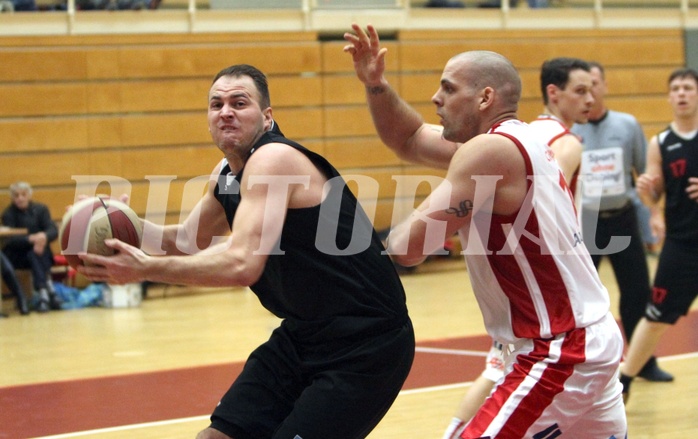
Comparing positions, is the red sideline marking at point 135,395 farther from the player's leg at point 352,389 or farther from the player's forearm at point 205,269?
the player's forearm at point 205,269

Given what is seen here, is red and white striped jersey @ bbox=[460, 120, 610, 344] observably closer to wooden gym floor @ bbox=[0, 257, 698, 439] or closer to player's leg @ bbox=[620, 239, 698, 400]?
wooden gym floor @ bbox=[0, 257, 698, 439]

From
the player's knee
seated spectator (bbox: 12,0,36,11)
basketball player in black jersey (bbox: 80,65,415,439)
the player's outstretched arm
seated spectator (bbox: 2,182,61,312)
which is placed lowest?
seated spectator (bbox: 2,182,61,312)

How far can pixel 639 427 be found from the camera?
5672 millimetres

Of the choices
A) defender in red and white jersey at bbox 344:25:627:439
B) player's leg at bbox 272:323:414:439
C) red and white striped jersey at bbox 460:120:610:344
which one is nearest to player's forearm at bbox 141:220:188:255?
player's leg at bbox 272:323:414:439

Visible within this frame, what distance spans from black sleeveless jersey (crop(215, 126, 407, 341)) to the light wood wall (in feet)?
26.6

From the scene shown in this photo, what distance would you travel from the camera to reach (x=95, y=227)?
3264 millimetres

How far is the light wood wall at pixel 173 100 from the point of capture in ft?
38.9

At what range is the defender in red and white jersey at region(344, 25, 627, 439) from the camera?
10.3ft

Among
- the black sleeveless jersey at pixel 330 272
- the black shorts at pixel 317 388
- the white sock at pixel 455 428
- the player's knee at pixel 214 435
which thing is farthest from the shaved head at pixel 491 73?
the white sock at pixel 455 428

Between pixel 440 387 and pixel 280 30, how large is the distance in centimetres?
770

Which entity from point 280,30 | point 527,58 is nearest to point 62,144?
point 280,30

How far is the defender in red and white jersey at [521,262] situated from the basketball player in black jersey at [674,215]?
3.01 m

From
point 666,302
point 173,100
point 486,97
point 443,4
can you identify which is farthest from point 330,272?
point 443,4

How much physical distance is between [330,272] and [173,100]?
380 inches
